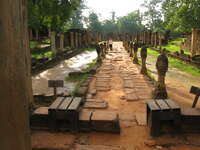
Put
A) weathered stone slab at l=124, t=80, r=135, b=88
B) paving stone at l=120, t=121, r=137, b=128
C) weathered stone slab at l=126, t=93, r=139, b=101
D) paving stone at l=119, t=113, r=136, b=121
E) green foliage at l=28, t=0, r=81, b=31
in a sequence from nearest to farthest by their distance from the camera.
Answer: paving stone at l=120, t=121, r=137, b=128 → paving stone at l=119, t=113, r=136, b=121 → weathered stone slab at l=126, t=93, r=139, b=101 → weathered stone slab at l=124, t=80, r=135, b=88 → green foliage at l=28, t=0, r=81, b=31

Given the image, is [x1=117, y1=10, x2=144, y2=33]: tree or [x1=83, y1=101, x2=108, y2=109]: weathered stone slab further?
[x1=117, y1=10, x2=144, y2=33]: tree

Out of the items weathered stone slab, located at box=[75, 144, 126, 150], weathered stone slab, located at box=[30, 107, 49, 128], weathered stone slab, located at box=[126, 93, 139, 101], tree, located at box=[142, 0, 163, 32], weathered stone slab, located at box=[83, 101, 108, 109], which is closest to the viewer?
weathered stone slab, located at box=[75, 144, 126, 150]

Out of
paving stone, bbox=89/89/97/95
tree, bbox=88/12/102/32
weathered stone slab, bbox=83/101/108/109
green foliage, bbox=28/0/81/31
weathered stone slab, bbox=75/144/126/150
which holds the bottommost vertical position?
weathered stone slab, bbox=75/144/126/150

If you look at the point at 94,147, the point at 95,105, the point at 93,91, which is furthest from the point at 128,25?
the point at 94,147

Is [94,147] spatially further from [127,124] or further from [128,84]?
[128,84]

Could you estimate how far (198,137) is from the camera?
3.29m

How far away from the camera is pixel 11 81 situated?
1.11 meters

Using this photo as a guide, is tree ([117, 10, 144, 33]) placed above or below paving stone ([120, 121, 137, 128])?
above

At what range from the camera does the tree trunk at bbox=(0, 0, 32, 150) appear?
1049 millimetres

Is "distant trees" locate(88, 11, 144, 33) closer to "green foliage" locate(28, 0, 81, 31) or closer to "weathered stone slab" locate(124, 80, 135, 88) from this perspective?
"green foliage" locate(28, 0, 81, 31)

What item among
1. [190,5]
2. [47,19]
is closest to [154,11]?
[190,5]

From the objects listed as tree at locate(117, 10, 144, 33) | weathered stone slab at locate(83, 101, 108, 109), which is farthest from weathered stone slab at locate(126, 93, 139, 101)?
tree at locate(117, 10, 144, 33)

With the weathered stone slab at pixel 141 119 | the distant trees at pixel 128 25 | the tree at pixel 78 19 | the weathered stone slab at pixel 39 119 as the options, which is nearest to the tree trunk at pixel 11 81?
the weathered stone slab at pixel 39 119

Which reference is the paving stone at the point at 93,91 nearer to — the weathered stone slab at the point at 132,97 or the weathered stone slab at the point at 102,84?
the weathered stone slab at the point at 102,84
